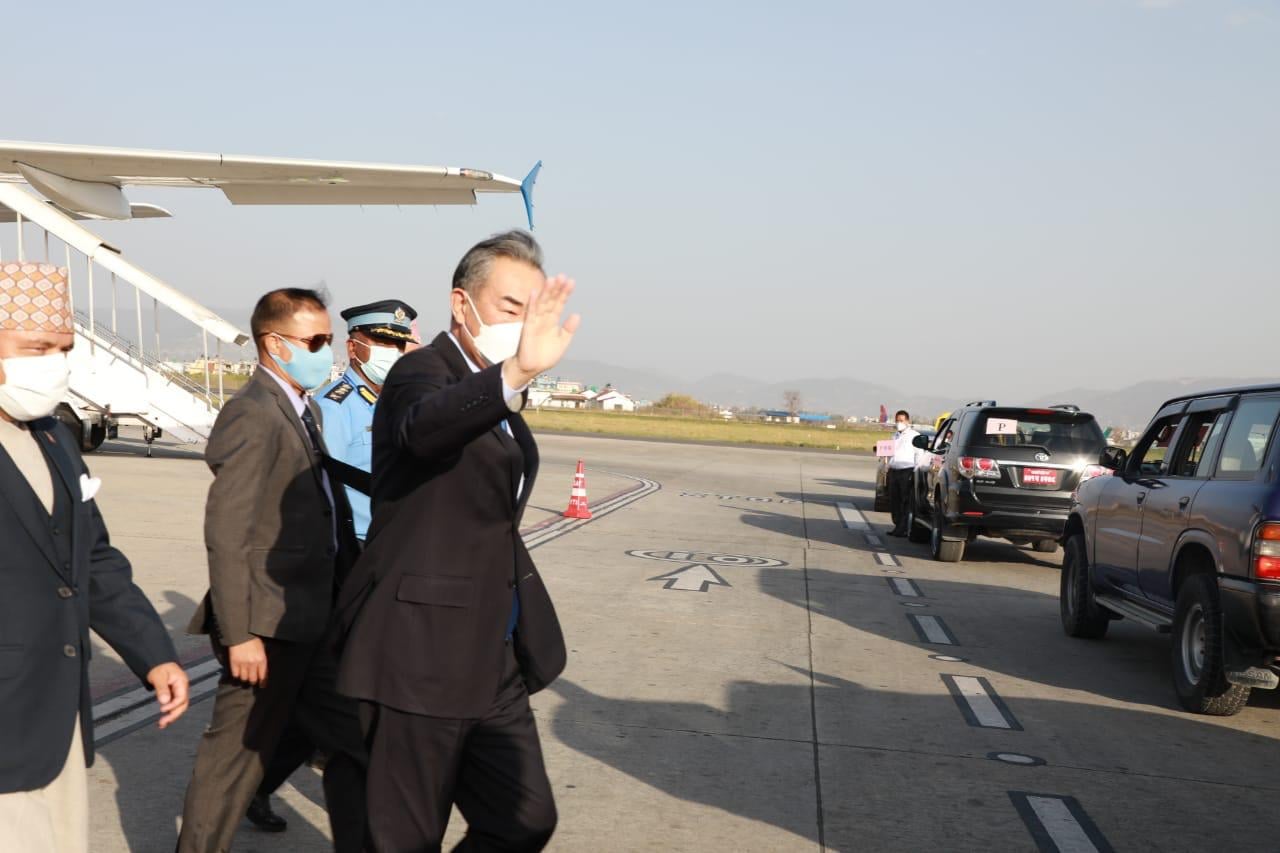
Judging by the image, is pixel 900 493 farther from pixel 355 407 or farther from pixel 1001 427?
pixel 355 407

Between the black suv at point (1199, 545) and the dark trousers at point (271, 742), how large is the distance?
16.9ft

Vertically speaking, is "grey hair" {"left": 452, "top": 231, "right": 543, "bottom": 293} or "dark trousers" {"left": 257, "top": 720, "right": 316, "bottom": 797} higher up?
"grey hair" {"left": 452, "top": 231, "right": 543, "bottom": 293}

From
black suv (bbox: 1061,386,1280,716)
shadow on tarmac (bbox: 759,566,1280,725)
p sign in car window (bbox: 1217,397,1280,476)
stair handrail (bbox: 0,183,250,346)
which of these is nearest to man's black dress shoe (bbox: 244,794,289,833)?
shadow on tarmac (bbox: 759,566,1280,725)

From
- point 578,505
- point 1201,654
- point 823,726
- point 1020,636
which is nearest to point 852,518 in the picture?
point 578,505

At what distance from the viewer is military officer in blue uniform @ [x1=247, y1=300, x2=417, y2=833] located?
461 centimetres

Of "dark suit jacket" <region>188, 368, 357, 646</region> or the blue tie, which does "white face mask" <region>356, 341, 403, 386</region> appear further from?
the blue tie

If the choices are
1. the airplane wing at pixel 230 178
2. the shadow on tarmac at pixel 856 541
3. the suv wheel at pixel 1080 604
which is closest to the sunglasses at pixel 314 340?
the suv wheel at pixel 1080 604

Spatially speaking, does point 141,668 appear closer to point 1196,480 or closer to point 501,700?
point 501,700

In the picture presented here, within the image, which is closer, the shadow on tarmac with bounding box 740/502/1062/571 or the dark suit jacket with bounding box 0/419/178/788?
the dark suit jacket with bounding box 0/419/178/788

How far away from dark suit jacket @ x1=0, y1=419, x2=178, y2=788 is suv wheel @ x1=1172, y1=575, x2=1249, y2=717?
624 centimetres

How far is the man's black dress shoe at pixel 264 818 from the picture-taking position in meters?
4.86

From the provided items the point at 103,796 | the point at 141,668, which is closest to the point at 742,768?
the point at 103,796

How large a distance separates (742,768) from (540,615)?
2882 millimetres

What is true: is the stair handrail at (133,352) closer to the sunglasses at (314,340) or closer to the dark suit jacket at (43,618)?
the sunglasses at (314,340)
